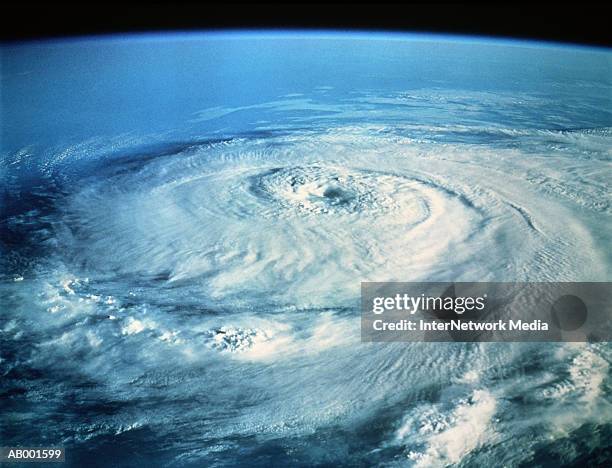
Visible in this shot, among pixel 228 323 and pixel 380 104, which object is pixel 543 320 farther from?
pixel 380 104

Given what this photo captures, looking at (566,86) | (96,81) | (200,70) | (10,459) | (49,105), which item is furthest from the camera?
(200,70)

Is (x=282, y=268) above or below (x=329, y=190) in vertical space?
below

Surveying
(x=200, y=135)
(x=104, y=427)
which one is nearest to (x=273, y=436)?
(x=104, y=427)

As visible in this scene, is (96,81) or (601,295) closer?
(601,295)

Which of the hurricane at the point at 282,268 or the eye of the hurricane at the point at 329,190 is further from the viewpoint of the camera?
the eye of the hurricane at the point at 329,190

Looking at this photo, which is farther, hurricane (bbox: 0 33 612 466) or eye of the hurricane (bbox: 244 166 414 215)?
eye of the hurricane (bbox: 244 166 414 215)

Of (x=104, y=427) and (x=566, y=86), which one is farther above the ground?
(x=566, y=86)

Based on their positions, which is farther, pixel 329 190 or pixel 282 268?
pixel 329 190

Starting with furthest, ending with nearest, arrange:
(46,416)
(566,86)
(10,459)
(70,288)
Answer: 1. (566,86)
2. (70,288)
3. (46,416)
4. (10,459)
